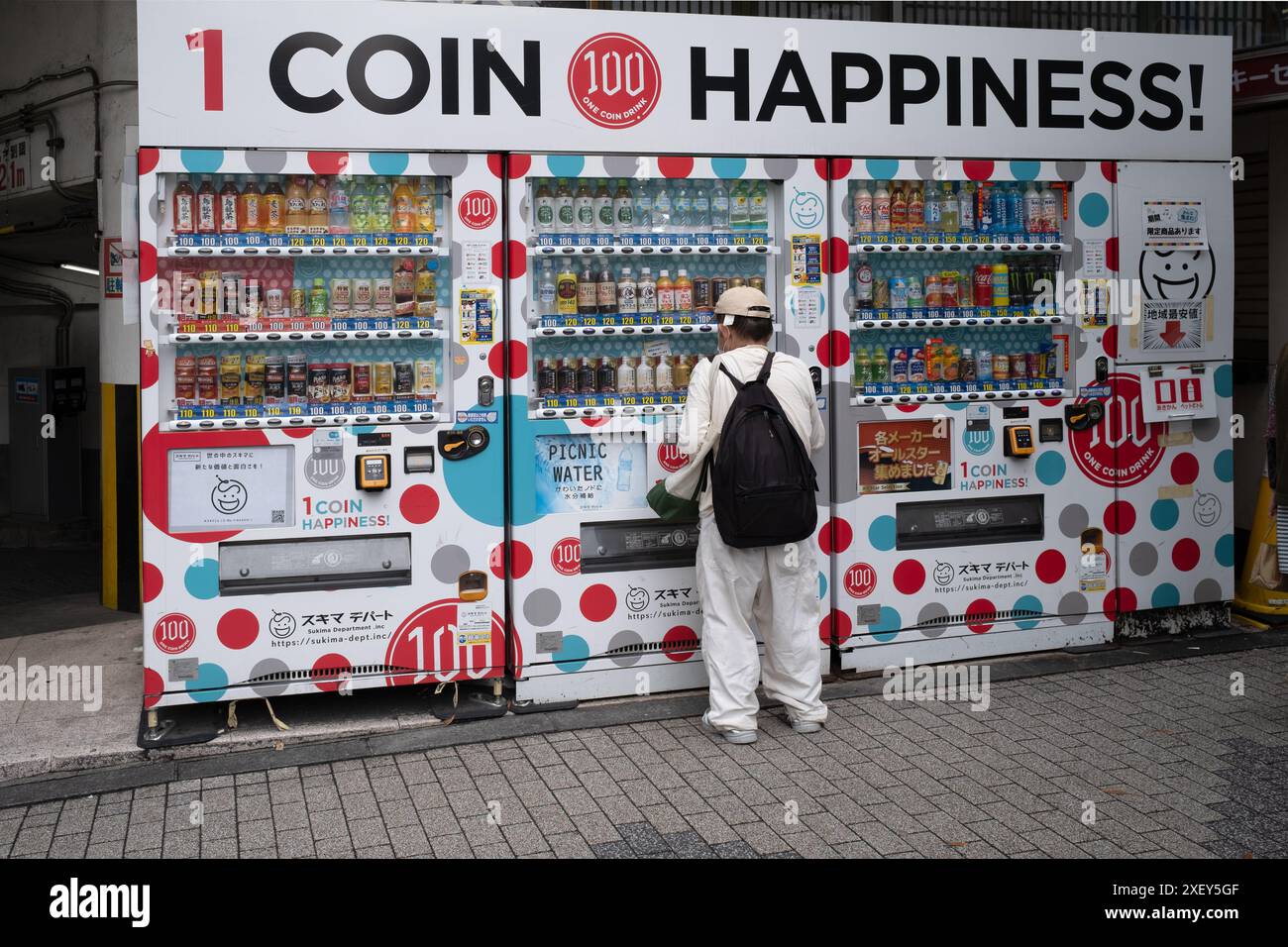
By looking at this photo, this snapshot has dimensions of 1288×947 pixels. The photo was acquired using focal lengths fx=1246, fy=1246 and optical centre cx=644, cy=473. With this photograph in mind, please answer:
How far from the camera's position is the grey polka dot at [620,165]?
19.7ft

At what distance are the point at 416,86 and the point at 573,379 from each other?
5.10 ft

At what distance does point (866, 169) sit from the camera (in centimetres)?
636

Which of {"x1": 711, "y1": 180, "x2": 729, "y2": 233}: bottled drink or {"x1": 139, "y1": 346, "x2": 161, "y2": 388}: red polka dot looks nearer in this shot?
{"x1": 139, "y1": 346, "x2": 161, "y2": 388}: red polka dot

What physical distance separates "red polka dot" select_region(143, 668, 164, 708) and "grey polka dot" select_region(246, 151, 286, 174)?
2.29 meters

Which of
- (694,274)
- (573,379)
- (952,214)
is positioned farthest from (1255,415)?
(573,379)

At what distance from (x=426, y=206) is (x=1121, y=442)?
12.9ft

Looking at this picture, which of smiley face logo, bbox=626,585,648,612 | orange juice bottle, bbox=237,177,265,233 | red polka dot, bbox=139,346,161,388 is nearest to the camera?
red polka dot, bbox=139,346,161,388

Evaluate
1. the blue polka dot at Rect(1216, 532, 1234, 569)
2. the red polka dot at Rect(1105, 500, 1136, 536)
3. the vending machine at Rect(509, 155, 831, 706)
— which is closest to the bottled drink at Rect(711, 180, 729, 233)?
the vending machine at Rect(509, 155, 831, 706)

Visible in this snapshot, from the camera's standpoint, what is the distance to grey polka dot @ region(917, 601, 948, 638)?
6.56m

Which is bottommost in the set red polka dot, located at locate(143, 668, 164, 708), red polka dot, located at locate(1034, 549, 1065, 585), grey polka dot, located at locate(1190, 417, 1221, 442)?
red polka dot, located at locate(143, 668, 164, 708)

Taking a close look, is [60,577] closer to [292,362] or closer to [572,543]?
[292,362]

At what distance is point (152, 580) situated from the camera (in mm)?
5566

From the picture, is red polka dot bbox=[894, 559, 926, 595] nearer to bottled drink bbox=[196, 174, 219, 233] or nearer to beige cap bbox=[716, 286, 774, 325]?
beige cap bbox=[716, 286, 774, 325]

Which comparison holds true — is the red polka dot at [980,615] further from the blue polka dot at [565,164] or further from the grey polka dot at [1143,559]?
the blue polka dot at [565,164]
